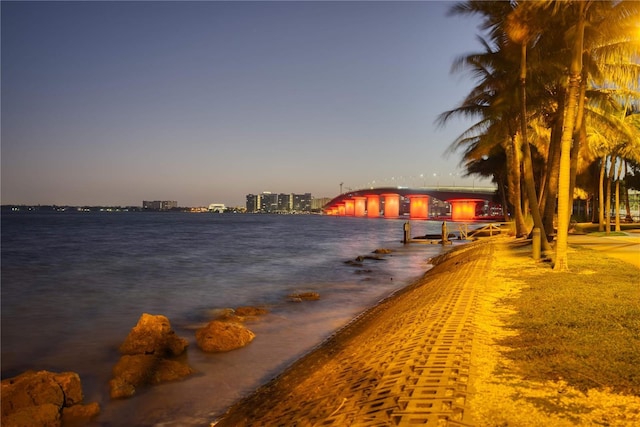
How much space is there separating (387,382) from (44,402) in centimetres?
594

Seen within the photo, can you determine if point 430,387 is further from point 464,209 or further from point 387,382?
point 464,209

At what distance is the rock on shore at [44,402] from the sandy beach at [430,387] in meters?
2.54

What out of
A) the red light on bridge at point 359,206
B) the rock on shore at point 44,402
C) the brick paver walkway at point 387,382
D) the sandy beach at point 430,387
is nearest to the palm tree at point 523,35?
the sandy beach at point 430,387

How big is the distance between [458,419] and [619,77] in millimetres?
18692

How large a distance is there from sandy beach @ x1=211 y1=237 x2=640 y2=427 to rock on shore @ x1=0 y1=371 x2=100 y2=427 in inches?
100

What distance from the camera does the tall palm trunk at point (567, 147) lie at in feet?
43.1

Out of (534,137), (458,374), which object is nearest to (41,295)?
(458,374)

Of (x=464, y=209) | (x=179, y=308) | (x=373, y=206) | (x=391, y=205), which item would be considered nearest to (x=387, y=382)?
(x=179, y=308)

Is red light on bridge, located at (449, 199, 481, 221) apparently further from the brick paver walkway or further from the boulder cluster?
the brick paver walkway

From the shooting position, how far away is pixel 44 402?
7.71 meters

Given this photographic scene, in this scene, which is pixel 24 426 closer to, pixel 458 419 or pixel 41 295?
pixel 458 419

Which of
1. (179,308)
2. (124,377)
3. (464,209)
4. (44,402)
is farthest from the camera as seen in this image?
(464,209)

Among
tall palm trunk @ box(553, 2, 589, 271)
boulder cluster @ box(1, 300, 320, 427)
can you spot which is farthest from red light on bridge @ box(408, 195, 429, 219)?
boulder cluster @ box(1, 300, 320, 427)

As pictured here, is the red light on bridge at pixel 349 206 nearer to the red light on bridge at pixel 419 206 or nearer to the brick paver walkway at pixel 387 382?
the red light on bridge at pixel 419 206
